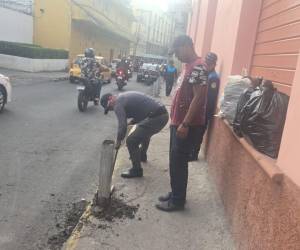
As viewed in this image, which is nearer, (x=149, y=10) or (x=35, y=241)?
(x=35, y=241)

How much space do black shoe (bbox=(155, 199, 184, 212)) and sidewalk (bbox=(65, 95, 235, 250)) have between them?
0.20 feet

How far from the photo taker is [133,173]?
244 inches

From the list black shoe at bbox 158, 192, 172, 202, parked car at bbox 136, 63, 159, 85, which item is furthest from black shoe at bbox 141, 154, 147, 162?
parked car at bbox 136, 63, 159, 85

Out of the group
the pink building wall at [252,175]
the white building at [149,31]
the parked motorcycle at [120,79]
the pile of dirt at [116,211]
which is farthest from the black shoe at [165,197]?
the white building at [149,31]

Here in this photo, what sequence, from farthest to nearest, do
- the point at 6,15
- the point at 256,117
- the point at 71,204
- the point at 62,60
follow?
the point at 62,60
the point at 6,15
the point at 71,204
the point at 256,117

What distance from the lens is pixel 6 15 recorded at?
26.4m

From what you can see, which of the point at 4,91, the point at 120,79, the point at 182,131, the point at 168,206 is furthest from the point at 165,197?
the point at 120,79

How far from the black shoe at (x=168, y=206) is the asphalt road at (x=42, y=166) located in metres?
0.99

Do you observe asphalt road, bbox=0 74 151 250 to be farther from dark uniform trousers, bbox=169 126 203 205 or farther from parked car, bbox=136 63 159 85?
parked car, bbox=136 63 159 85

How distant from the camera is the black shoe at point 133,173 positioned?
20.2 feet

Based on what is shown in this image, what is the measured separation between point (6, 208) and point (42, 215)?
0.42m

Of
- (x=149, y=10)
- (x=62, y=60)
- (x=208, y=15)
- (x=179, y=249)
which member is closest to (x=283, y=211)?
(x=179, y=249)

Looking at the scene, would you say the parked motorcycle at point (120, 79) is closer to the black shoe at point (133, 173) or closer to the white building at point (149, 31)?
the black shoe at point (133, 173)

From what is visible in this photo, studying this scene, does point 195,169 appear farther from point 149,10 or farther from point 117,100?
point 149,10
